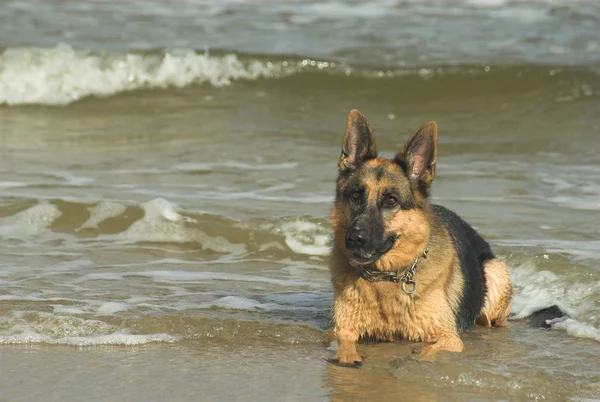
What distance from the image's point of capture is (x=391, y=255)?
6.23 m

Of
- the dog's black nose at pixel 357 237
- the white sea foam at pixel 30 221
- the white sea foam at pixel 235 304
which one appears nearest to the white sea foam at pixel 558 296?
the dog's black nose at pixel 357 237

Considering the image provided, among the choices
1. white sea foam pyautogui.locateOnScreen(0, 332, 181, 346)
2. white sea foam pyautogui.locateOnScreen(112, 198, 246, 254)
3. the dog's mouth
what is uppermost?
the dog's mouth

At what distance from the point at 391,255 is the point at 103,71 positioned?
1149cm

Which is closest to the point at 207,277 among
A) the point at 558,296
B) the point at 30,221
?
the point at 30,221

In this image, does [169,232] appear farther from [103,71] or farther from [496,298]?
[103,71]

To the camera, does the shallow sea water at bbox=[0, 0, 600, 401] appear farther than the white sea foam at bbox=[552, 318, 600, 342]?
No

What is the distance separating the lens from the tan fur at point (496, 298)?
6997 mm

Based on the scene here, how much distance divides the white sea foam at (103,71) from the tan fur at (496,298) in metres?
9.99

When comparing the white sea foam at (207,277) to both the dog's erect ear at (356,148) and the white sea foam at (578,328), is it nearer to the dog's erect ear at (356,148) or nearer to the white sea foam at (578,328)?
the dog's erect ear at (356,148)

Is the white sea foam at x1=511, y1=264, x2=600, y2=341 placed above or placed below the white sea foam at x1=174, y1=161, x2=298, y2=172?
below

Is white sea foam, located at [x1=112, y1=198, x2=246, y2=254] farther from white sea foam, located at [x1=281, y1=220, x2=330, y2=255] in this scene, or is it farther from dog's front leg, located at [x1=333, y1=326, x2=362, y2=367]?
dog's front leg, located at [x1=333, y1=326, x2=362, y2=367]

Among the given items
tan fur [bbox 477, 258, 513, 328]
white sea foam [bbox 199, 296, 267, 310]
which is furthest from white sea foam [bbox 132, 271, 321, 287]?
tan fur [bbox 477, 258, 513, 328]

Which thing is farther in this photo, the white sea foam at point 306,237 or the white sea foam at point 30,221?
the white sea foam at point 30,221

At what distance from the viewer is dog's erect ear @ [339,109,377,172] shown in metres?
6.45
